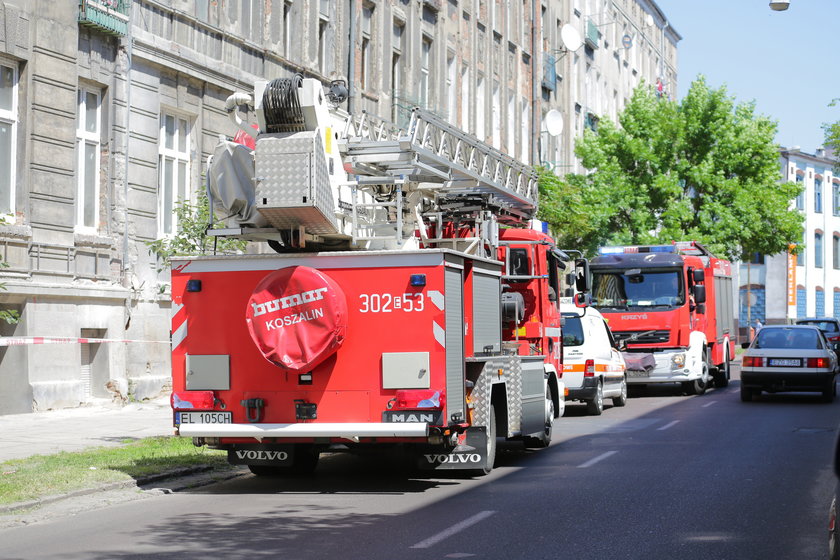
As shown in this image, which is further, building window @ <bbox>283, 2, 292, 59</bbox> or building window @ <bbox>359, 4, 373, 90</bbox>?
building window @ <bbox>359, 4, 373, 90</bbox>

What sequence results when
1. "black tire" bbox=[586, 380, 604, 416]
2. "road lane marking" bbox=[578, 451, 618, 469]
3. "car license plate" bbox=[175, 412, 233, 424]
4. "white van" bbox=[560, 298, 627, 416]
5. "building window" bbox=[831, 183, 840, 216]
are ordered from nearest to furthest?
"car license plate" bbox=[175, 412, 233, 424] < "road lane marking" bbox=[578, 451, 618, 469] < "white van" bbox=[560, 298, 627, 416] < "black tire" bbox=[586, 380, 604, 416] < "building window" bbox=[831, 183, 840, 216]

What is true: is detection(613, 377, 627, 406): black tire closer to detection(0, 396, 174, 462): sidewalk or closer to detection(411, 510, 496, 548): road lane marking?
detection(0, 396, 174, 462): sidewalk

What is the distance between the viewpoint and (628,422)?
2106cm

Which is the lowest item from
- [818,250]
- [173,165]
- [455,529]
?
[455,529]

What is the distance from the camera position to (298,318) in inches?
474

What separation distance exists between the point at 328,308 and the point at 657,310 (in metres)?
16.6

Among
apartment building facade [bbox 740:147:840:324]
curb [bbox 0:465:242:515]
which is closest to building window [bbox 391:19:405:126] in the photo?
curb [bbox 0:465:242:515]

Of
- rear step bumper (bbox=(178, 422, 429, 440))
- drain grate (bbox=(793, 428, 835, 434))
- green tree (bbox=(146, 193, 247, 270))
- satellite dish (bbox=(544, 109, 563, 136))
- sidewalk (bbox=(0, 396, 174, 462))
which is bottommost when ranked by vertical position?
drain grate (bbox=(793, 428, 835, 434))

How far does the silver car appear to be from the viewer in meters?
25.3

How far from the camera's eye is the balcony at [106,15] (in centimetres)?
2125

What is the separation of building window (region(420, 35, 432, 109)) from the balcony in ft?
51.4

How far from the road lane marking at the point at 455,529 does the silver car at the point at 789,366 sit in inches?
627

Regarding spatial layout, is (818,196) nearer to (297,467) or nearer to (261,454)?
(297,467)

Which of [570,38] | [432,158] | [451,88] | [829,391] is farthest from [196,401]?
[570,38]
